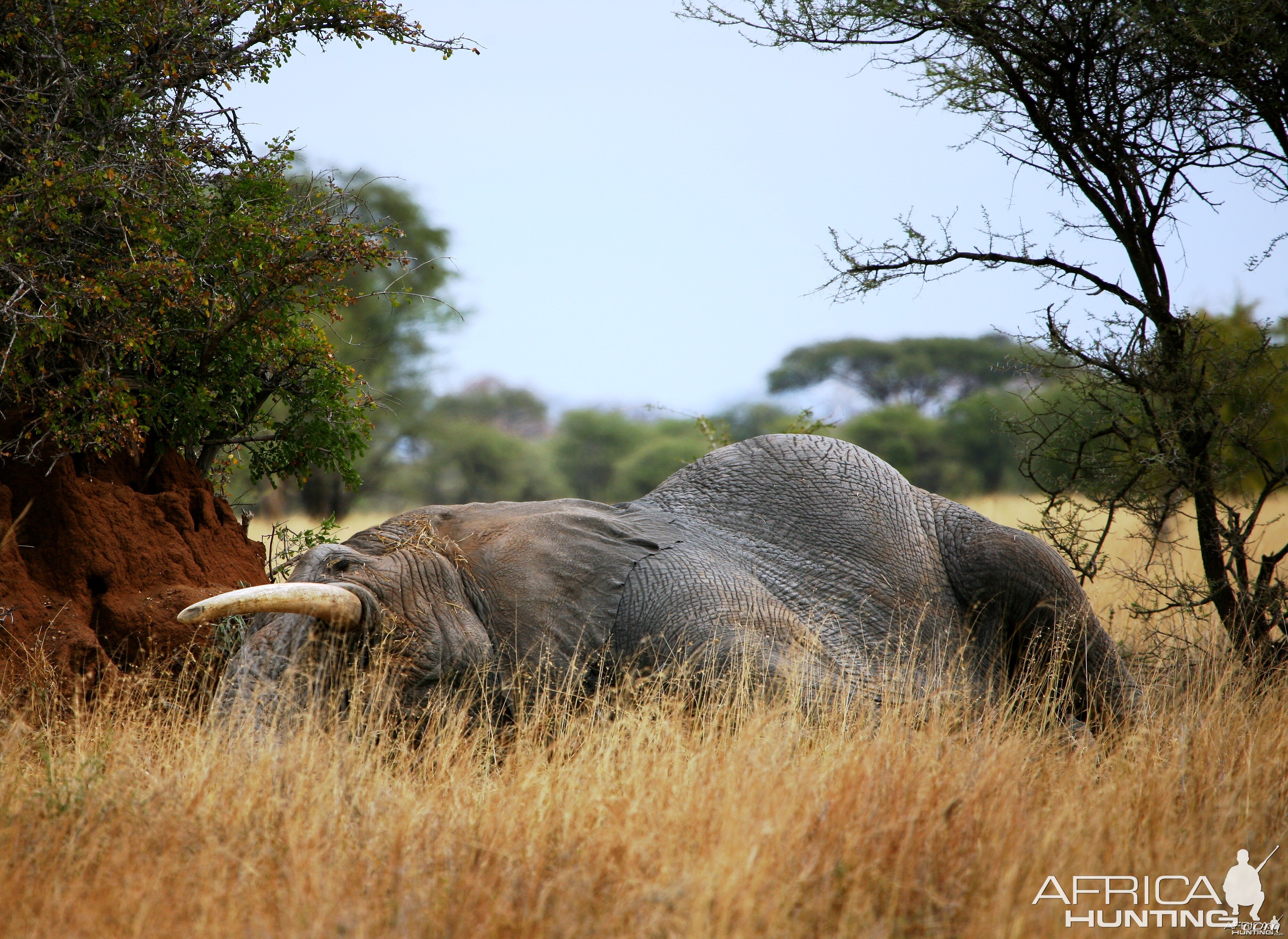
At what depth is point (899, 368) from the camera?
144 feet

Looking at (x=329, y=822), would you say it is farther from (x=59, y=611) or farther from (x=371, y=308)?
(x=371, y=308)

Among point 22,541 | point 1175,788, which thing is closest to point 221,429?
point 22,541

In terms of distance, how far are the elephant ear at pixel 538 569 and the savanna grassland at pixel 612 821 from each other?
257 millimetres

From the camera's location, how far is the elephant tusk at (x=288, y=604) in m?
3.26

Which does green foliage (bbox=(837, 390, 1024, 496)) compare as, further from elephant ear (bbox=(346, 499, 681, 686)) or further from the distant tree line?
elephant ear (bbox=(346, 499, 681, 686))

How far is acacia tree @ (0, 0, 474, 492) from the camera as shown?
4875 millimetres

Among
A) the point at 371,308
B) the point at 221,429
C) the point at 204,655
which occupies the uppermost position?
the point at 371,308

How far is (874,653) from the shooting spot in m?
4.90

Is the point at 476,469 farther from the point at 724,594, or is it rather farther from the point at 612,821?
the point at 612,821

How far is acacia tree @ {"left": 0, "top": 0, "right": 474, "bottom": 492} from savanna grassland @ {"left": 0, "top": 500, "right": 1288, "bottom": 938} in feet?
5.29

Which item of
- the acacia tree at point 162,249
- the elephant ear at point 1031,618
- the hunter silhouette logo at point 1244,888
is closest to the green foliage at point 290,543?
the acacia tree at point 162,249

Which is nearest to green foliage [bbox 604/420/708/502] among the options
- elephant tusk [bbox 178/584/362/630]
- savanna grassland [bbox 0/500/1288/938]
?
savanna grassland [bbox 0/500/1288/938]

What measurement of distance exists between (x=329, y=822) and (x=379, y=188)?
79.5 ft

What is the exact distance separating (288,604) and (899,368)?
42.4 metres
